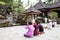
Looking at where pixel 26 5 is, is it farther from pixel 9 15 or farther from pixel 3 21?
pixel 3 21

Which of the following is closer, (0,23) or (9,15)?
(0,23)

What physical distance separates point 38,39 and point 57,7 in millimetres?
17557

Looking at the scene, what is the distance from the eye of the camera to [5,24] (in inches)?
791

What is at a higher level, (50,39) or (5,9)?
(5,9)

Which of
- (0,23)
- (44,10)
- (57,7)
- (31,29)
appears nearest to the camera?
(31,29)

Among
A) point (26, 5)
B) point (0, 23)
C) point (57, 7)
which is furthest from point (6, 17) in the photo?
point (26, 5)

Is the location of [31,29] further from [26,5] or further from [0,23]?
[26,5]

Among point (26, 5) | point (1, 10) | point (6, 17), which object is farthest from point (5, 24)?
point (26, 5)

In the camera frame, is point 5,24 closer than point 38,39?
No

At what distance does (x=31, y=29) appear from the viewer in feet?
33.2

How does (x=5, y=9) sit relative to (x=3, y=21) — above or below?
above

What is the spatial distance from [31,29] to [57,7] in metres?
16.9

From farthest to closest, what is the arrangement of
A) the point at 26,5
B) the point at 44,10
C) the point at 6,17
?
the point at 26,5 < the point at 44,10 < the point at 6,17

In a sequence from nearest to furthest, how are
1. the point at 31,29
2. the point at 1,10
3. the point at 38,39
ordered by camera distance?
the point at 38,39 < the point at 31,29 < the point at 1,10
